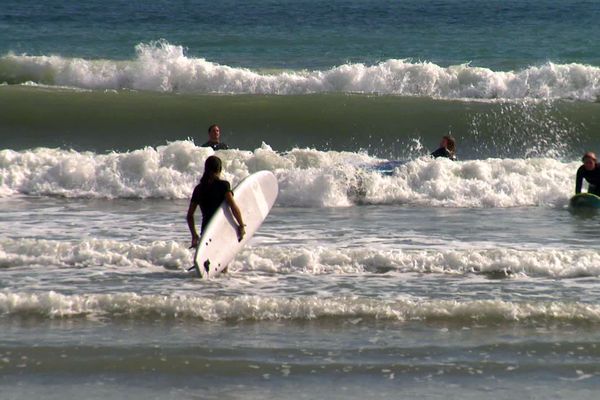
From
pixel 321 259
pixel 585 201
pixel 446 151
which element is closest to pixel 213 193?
pixel 321 259

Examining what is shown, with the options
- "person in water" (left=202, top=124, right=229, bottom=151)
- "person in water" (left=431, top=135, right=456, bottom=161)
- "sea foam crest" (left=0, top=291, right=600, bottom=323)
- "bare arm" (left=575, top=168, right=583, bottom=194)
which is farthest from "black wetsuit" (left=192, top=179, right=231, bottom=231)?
"person in water" (left=431, top=135, right=456, bottom=161)

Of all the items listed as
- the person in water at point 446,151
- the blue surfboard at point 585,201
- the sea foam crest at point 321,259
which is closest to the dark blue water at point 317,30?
the person in water at point 446,151

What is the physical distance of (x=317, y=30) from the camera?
36.7 meters

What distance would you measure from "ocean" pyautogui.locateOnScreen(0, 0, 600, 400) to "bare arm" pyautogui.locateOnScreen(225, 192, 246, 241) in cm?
45

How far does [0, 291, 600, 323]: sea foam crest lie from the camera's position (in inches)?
374

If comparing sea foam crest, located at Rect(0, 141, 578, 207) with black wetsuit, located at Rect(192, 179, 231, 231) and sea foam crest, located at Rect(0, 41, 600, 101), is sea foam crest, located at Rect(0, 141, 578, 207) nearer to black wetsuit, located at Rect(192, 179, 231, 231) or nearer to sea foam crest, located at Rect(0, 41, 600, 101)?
black wetsuit, located at Rect(192, 179, 231, 231)

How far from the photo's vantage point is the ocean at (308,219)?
8320 millimetres

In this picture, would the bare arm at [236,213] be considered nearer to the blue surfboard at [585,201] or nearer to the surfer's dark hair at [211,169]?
the surfer's dark hair at [211,169]

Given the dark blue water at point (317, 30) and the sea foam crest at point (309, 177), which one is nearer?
the sea foam crest at point (309, 177)

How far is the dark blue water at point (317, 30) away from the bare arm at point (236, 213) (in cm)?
1839

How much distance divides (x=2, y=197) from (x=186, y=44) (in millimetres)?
17913

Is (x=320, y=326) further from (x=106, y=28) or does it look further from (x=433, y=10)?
(x=433, y=10)

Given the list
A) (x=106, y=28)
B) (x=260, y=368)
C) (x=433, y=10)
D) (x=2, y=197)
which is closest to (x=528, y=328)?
(x=260, y=368)

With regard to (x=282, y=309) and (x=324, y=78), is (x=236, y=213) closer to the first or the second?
(x=282, y=309)
